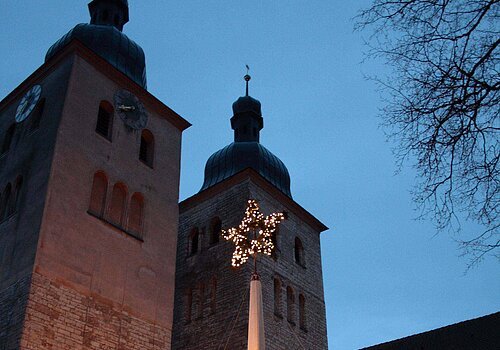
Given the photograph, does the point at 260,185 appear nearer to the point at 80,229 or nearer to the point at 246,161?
the point at 246,161

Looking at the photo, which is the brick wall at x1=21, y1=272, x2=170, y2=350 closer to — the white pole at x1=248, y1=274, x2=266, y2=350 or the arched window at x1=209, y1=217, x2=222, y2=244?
the white pole at x1=248, y1=274, x2=266, y2=350

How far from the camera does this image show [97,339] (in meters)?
17.2

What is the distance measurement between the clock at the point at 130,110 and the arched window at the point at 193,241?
7747 mm

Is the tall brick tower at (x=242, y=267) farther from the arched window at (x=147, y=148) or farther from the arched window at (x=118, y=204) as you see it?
the arched window at (x=118, y=204)

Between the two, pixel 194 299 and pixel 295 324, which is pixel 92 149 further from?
pixel 295 324

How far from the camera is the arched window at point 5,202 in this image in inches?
779

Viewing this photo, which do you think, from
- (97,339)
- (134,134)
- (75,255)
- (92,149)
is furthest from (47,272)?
Answer: (134,134)

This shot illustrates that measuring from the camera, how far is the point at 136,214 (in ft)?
69.5

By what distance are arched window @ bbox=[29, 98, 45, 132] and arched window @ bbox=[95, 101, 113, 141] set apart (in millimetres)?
1944

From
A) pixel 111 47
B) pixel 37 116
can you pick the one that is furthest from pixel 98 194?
pixel 111 47

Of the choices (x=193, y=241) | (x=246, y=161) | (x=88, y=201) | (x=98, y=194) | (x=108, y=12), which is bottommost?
(x=88, y=201)

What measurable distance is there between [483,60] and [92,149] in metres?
16.5

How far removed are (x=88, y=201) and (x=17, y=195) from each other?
2.52m

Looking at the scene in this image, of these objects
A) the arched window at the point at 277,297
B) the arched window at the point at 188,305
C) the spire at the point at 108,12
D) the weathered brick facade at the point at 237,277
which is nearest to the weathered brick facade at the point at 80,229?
the weathered brick facade at the point at 237,277
